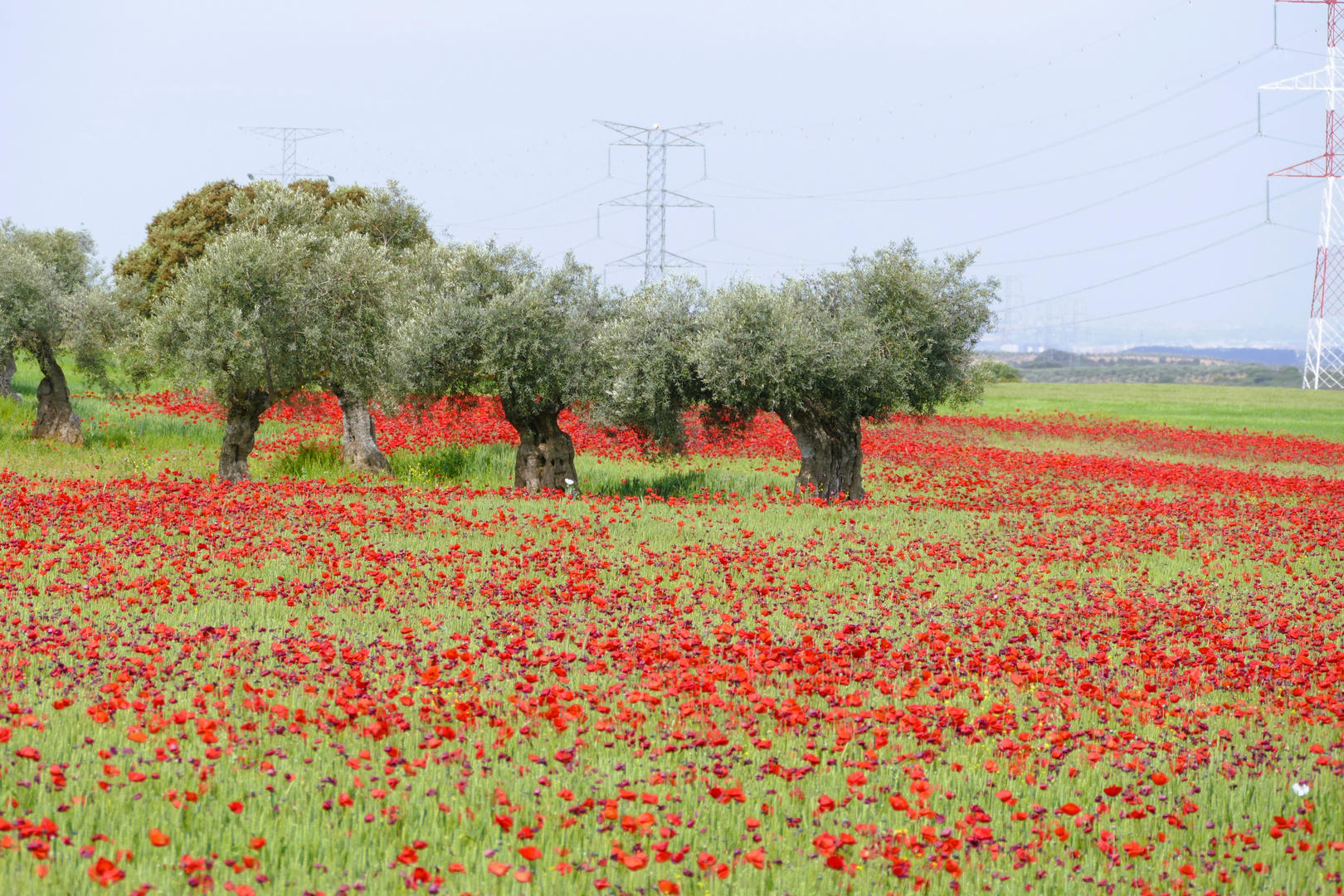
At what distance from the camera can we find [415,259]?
27922 mm

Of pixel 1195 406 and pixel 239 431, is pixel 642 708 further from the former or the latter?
pixel 1195 406

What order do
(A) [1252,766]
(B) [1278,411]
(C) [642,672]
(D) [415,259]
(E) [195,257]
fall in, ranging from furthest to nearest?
(B) [1278,411], (E) [195,257], (D) [415,259], (C) [642,672], (A) [1252,766]

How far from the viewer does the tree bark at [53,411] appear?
3067cm

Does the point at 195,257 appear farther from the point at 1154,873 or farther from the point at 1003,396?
the point at 1003,396

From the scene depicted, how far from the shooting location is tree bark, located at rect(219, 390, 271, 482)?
2450 centimetres

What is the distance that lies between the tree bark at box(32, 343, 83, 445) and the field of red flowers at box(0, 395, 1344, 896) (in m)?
15.1

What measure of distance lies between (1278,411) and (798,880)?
66.6 metres

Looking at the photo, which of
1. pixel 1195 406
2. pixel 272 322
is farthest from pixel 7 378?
pixel 1195 406

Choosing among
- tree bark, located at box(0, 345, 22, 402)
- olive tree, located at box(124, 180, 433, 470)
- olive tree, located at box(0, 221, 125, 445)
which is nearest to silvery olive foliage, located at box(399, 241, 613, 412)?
olive tree, located at box(124, 180, 433, 470)

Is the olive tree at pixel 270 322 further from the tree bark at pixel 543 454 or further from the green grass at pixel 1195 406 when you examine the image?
the green grass at pixel 1195 406

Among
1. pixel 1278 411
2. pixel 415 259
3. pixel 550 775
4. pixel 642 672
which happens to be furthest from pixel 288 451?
pixel 1278 411

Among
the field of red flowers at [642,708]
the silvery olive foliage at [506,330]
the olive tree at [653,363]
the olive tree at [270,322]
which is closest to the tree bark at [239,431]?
the olive tree at [270,322]

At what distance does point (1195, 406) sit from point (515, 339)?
56908 mm

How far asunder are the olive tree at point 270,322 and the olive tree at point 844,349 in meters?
8.65
